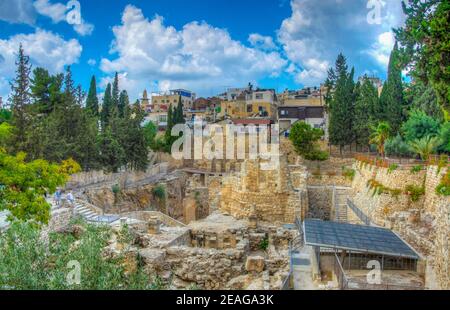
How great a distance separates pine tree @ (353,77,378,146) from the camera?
38.2 m

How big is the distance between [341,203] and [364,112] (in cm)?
1659

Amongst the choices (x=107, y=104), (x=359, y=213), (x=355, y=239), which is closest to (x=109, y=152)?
(x=107, y=104)

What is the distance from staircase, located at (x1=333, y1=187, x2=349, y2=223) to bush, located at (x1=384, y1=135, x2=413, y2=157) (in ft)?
14.7

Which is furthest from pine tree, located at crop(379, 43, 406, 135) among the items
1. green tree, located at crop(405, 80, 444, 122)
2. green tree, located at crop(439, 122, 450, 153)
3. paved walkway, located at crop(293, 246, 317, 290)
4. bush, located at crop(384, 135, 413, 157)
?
paved walkway, located at crop(293, 246, 317, 290)

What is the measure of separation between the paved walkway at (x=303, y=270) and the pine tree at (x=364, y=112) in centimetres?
2649

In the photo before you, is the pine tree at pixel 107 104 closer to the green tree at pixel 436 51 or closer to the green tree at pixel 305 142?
the green tree at pixel 305 142

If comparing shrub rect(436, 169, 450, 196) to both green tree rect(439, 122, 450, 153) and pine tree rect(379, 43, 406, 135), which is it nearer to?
green tree rect(439, 122, 450, 153)

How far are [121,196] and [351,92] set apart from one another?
27.1m

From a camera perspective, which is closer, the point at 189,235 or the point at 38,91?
the point at 189,235

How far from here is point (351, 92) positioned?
4238cm

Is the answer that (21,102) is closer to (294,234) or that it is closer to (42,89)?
(42,89)

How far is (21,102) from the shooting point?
25812 millimetres
